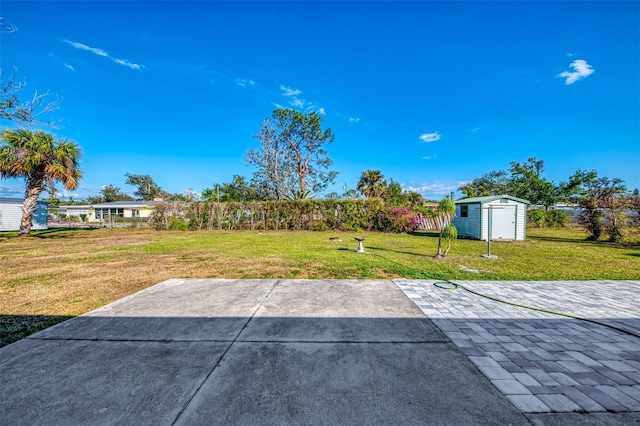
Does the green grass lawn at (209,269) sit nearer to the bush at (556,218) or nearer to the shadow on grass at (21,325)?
the shadow on grass at (21,325)

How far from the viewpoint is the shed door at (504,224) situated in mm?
11930

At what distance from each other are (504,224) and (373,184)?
13946mm

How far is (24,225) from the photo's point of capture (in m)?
13.2

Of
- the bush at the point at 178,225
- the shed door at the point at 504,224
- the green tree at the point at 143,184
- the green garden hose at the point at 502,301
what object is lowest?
the green garden hose at the point at 502,301

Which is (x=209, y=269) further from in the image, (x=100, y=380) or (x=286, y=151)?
(x=286, y=151)

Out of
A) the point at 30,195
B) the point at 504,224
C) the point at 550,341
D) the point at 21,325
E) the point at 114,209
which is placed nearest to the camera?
the point at 550,341

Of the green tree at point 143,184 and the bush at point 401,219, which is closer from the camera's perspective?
the bush at point 401,219

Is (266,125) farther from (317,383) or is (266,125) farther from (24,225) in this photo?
(317,383)

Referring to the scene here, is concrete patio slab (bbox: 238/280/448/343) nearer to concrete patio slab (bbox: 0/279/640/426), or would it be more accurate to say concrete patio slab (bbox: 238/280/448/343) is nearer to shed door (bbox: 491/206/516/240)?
concrete patio slab (bbox: 0/279/640/426)

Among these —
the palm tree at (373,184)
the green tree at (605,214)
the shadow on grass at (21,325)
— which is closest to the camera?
the shadow on grass at (21,325)

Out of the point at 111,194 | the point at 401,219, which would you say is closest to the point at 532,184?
the point at 401,219

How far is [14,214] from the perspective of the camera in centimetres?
1819

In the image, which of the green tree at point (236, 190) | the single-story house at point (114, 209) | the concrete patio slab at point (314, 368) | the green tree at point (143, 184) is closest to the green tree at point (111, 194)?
the green tree at point (143, 184)

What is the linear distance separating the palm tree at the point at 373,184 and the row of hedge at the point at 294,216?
27.4 ft
